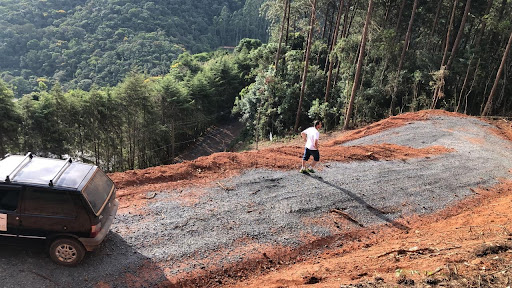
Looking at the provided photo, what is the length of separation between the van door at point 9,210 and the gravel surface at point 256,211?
1.58 feet

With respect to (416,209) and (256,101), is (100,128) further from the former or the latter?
(416,209)

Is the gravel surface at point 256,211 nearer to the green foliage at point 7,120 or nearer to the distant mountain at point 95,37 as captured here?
the green foliage at point 7,120

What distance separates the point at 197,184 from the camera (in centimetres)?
805

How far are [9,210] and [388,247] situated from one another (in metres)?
6.30

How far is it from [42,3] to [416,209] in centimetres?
7070

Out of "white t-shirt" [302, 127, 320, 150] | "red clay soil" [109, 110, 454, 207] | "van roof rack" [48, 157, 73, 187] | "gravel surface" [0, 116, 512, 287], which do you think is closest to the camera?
"van roof rack" [48, 157, 73, 187]

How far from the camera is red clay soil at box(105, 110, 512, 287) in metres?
4.47

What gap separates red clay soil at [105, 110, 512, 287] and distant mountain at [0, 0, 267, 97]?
148 ft

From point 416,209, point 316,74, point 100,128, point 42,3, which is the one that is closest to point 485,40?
point 316,74

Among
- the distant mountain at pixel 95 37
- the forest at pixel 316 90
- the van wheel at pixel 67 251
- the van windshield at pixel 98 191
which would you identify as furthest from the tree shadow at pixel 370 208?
the distant mountain at pixel 95 37

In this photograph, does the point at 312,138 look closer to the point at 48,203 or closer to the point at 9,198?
the point at 48,203

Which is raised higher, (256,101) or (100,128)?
(256,101)

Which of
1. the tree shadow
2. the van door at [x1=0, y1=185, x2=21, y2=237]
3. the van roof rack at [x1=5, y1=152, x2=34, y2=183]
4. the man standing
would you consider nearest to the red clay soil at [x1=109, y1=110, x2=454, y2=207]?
the man standing

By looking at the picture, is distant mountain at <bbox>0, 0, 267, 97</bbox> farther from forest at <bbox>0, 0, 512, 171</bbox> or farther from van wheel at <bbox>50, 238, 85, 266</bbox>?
van wheel at <bbox>50, 238, 85, 266</bbox>
